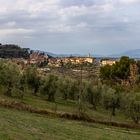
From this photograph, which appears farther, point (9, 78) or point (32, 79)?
point (32, 79)

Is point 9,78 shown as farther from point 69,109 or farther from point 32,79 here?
point 69,109

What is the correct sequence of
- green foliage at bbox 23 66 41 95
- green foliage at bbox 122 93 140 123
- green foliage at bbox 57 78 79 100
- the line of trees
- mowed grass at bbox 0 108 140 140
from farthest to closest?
1. green foliage at bbox 23 66 41 95
2. green foliage at bbox 57 78 79 100
3. the line of trees
4. green foliage at bbox 122 93 140 123
5. mowed grass at bbox 0 108 140 140

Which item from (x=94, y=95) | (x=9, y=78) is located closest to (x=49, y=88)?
(x=9, y=78)

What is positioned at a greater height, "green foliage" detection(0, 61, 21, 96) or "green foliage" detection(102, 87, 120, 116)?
"green foliage" detection(0, 61, 21, 96)

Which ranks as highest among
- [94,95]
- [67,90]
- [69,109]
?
[67,90]

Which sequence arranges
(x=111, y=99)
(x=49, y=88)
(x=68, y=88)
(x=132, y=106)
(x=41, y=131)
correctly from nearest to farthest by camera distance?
(x=41, y=131)
(x=132, y=106)
(x=111, y=99)
(x=49, y=88)
(x=68, y=88)

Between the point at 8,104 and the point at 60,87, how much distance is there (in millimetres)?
35062

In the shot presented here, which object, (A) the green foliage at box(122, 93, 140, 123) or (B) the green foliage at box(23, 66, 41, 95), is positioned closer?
(A) the green foliage at box(122, 93, 140, 123)

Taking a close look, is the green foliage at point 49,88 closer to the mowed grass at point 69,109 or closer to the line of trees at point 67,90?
the line of trees at point 67,90

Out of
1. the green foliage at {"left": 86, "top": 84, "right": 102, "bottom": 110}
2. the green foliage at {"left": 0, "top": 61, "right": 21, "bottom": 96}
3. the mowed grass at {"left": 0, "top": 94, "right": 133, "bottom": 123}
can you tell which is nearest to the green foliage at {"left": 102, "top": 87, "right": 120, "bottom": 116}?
the mowed grass at {"left": 0, "top": 94, "right": 133, "bottom": 123}

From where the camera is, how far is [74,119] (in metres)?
62.2

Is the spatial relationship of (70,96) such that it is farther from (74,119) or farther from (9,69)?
(74,119)

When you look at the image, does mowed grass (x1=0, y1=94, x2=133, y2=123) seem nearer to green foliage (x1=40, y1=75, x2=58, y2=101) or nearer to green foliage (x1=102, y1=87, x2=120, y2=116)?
green foliage (x1=102, y1=87, x2=120, y2=116)

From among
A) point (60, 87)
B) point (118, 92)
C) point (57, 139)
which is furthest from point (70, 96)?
point (57, 139)
